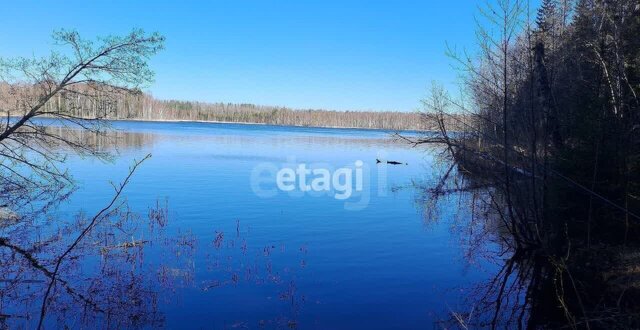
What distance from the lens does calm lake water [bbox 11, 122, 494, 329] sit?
894cm

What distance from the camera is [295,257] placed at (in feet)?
40.7

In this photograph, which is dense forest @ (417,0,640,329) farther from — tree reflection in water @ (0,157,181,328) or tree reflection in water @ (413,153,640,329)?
tree reflection in water @ (0,157,181,328)

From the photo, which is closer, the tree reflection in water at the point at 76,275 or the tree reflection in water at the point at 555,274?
the tree reflection in water at the point at 76,275

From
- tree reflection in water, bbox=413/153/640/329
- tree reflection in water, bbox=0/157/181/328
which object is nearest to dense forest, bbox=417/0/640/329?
tree reflection in water, bbox=413/153/640/329

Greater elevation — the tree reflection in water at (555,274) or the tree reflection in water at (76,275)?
the tree reflection in water at (555,274)

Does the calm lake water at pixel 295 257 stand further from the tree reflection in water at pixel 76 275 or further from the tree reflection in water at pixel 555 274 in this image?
the tree reflection in water at pixel 555 274

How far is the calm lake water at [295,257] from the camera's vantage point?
29.3ft

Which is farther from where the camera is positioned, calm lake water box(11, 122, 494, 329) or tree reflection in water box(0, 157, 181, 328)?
calm lake water box(11, 122, 494, 329)

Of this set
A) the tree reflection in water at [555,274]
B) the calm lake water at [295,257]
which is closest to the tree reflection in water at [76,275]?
the calm lake water at [295,257]

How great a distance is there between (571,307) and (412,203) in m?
12.4

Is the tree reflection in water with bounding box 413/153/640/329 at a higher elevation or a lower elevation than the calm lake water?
higher

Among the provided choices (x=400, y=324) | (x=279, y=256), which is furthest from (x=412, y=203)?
(x=400, y=324)

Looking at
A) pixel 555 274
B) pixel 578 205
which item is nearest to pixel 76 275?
pixel 555 274

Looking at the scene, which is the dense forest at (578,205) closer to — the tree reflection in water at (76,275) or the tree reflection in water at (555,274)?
the tree reflection in water at (555,274)
